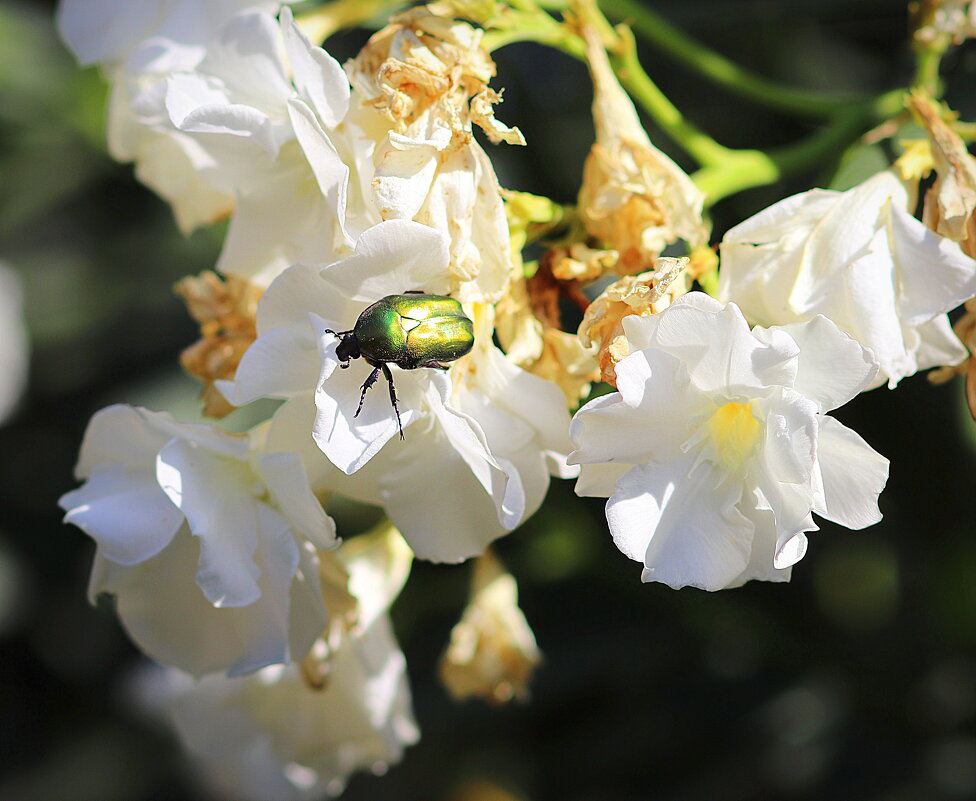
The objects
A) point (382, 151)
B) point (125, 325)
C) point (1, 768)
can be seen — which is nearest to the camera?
point (382, 151)

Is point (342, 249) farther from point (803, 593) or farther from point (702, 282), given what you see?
point (803, 593)

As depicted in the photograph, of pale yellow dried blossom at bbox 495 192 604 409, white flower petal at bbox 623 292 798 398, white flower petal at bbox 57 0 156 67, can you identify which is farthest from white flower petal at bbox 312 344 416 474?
white flower petal at bbox 57 0 156 67

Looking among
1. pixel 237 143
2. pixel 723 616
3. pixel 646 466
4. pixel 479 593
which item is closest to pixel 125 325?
pixel 479 593

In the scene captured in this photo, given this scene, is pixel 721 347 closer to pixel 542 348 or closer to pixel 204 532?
pixel 542 348

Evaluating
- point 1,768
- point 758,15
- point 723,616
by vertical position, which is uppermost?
point 758,15

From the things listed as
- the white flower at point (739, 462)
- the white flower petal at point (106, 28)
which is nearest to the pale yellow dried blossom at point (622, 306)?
the white flower at point (739, 462)

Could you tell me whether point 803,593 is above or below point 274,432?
below

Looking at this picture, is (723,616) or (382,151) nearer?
(382,151)
